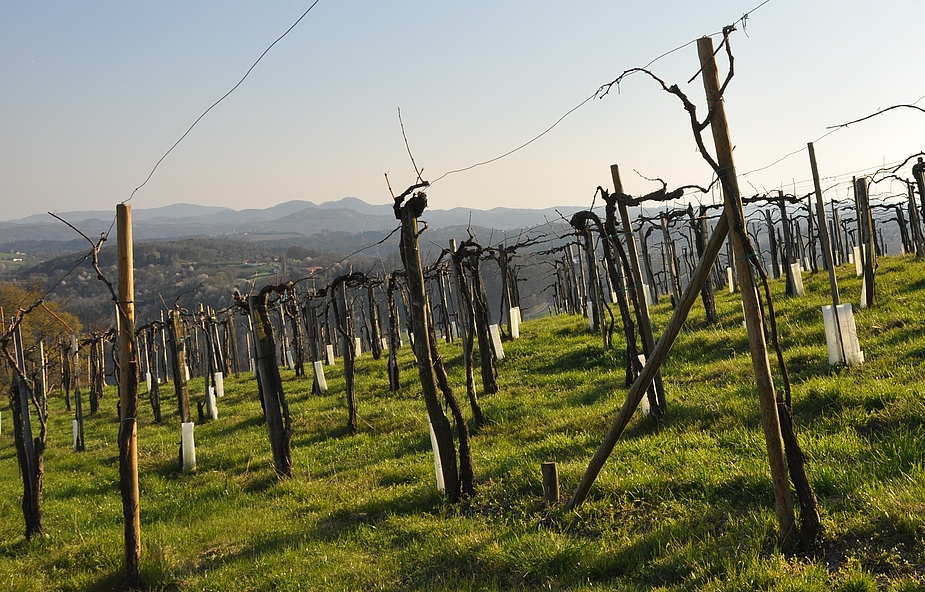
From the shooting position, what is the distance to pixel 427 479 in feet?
23.9

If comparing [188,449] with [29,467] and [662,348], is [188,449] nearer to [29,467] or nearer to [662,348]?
[29,467]

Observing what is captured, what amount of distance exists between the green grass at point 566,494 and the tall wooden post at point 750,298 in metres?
0.36

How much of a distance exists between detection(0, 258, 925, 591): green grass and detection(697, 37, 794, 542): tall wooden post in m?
0.36

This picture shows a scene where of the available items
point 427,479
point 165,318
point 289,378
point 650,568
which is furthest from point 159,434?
point 650,568

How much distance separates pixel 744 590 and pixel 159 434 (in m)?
13.9

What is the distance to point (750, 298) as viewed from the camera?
3.97 meters

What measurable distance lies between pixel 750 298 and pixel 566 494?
263 centimetres

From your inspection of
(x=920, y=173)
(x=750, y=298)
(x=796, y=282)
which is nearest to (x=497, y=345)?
(x=796, y=282)

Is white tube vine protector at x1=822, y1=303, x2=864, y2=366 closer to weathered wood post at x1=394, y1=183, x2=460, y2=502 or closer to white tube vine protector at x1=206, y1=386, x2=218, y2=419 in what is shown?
weathered wood post at x1=394, y1=183, x2=460, y2=502

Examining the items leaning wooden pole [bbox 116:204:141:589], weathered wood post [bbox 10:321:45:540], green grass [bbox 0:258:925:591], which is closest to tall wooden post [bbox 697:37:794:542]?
green grass [bbox 0:258:925:591]

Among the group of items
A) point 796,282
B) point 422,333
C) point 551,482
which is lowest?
point 551,482

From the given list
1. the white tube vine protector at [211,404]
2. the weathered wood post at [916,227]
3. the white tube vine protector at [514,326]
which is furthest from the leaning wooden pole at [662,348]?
the weathered wood post at [916,227]

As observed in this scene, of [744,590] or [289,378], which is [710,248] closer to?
[744,590]

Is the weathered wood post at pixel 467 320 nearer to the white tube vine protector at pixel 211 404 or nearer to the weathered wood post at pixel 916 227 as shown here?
the white tube vine protector at pixel 211 404
